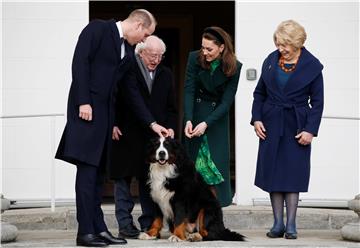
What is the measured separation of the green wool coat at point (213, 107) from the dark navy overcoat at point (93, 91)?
3.21 ft

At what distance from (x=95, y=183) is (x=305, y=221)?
109 inches

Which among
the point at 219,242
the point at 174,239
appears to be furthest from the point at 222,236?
the point at 174,239

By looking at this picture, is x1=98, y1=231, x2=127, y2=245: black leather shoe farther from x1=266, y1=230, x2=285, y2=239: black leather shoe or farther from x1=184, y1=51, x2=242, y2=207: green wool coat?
x1=266, y1=230, x2=285, y2=239: black leather shoe

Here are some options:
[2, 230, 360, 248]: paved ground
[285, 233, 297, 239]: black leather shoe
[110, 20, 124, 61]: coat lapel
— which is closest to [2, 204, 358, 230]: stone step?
[2, 230, 360, 248]: paved ground

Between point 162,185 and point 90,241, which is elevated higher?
point 162,185

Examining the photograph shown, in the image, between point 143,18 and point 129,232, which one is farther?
point 129,232

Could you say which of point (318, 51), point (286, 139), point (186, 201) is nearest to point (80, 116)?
point (186, 201)

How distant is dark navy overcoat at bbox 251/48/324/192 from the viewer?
7723mm

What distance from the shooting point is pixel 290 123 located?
777cm

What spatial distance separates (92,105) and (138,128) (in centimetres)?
99

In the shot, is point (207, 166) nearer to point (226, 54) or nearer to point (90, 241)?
point (226, 54)

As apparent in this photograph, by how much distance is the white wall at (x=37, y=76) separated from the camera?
9797 mm

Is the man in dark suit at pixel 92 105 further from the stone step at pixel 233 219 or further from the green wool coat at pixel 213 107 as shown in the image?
the stone step at pixel 233 219

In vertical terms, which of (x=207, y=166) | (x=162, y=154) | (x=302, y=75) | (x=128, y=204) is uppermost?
(x=302, y=75)
